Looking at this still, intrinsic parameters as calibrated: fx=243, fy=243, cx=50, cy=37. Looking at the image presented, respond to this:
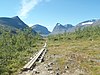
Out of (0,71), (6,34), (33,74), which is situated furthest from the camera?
A: (6,34)

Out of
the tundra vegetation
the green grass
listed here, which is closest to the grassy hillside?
the tundra vegetation

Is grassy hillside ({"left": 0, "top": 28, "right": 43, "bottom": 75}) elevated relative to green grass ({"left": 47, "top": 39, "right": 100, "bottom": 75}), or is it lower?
elevated

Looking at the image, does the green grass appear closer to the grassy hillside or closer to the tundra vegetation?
the tundra vegetation

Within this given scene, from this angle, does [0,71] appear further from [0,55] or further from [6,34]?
[6,34]

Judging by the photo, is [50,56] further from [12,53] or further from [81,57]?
[12,53]

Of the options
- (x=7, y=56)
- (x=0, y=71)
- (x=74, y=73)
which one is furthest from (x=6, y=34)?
(x=74, y=73)

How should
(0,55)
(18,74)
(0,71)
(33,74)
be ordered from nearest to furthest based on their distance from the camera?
(33,74)
(18,74)
(0,71)
(0,55)

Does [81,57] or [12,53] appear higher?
[12,53]

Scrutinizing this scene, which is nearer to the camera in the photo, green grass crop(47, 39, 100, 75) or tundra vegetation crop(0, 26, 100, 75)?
tundra vegetation crop(0, 26, 100, 75)

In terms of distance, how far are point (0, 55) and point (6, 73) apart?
54.6ft

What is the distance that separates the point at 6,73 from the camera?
106 ft

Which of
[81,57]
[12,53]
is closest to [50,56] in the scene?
[81,57]

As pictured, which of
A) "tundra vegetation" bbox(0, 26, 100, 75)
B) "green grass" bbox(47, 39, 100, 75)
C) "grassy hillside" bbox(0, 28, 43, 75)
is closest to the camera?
"tundra vegetation" bbox(0, 26, 100, 75)

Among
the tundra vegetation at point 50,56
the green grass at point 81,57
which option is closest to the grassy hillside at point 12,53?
the tundra vegetation at point 50,56
